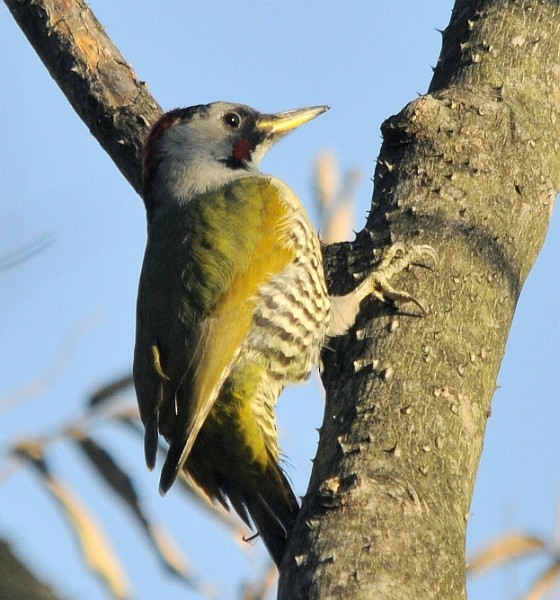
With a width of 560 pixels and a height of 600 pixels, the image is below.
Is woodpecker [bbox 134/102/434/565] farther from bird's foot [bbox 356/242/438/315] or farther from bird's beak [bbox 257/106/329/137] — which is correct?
bird's beak [bbox 257/106/329/137]

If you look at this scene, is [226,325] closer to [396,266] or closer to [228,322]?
[228,322]

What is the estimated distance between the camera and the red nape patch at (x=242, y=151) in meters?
5.20

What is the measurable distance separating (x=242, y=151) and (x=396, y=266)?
2139 mm

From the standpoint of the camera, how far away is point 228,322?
13.3ft

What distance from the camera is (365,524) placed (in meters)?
2.46

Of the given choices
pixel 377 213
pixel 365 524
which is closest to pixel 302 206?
pixel 377 213

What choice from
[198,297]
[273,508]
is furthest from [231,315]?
[273,508]

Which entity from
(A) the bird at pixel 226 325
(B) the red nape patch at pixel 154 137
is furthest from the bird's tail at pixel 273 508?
(B) the red nape patch at pixel 154 137

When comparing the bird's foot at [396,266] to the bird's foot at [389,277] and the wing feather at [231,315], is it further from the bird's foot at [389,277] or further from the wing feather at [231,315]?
the wing feather at [231,315]

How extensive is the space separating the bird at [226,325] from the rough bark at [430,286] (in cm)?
23

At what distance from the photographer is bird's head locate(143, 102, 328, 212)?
4.86 metres

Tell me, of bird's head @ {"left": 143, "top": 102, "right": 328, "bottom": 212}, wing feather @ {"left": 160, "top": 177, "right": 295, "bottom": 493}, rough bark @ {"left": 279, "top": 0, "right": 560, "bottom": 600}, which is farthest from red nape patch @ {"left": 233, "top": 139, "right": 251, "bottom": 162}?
rough bark @ {"left": 279, "top": 0, "right": 560, "bottom": 600}

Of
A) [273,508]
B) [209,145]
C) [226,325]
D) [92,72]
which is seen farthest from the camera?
[209,145]

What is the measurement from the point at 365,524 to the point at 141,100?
8.76 feet
